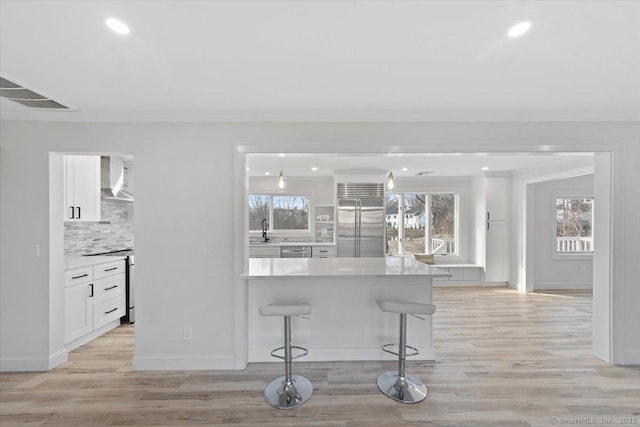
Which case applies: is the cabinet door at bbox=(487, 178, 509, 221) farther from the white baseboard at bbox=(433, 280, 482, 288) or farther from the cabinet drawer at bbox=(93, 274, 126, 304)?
the cabinet drawer at bbox=(93, 274, 126, 304)

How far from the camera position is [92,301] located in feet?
12.5

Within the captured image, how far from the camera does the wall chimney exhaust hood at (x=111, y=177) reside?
4.50 meters

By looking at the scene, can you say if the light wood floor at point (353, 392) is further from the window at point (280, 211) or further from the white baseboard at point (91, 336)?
the window at point (280, 211)

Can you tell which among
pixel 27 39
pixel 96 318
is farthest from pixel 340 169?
pixel 27 39

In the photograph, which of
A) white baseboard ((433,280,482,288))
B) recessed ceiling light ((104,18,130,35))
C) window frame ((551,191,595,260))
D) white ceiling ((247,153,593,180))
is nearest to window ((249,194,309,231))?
white ceiling ((247,153,593,180))

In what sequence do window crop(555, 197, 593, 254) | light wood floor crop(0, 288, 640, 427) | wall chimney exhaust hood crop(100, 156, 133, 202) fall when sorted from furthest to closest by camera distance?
window crop(555, 197, 593, 254)
wall chimney exhaust hood crop(100, 156, 133, 202)
light wood floor crop(0, 288, 640, 427)

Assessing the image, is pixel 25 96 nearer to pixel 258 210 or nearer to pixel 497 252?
pixel 258 210

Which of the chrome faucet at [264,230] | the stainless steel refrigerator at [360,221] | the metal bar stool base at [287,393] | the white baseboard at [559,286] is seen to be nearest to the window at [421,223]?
the stainless steel refrigerator at [360,221]

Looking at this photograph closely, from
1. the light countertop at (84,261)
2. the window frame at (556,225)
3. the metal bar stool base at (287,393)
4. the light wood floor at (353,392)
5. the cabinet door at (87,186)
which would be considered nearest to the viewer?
the light wood floor at (353,392)

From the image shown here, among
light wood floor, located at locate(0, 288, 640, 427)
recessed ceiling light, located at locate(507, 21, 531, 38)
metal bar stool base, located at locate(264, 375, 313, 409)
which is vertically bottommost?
light wood floor, located at locate(0, 288, 640, 427)

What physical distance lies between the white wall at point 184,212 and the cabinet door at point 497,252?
11.6 ft

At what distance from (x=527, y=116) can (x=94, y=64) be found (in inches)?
141

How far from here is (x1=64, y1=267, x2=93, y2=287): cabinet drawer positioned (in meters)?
3.45

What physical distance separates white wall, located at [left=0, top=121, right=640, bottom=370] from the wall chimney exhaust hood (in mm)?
1436
